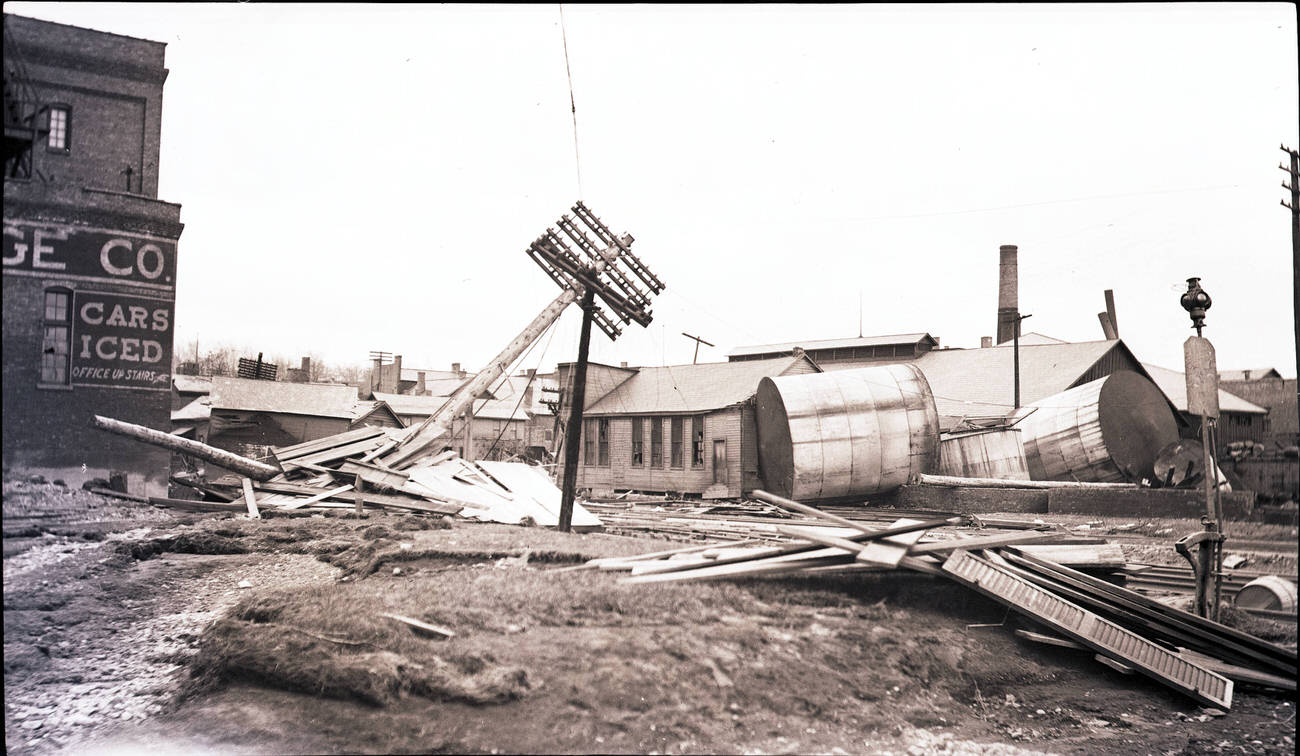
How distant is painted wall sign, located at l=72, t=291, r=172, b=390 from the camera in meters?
3.54

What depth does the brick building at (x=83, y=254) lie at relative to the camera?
348 centimetres

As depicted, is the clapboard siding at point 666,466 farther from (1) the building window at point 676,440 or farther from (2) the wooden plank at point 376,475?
(2) the wooden plank at point 376,475

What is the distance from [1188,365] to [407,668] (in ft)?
14.3

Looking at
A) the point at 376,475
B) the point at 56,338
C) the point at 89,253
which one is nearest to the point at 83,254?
the point at 89,253

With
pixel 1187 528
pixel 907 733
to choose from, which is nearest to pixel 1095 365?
pixel 1187 528

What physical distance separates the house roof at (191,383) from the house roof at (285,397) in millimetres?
34

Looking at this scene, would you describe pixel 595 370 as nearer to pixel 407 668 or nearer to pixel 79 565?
pixel 407 668

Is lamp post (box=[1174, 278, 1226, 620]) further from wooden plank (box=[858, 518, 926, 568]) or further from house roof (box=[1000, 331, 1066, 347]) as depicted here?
wooden plank (box=[858, 518, 926, 568])

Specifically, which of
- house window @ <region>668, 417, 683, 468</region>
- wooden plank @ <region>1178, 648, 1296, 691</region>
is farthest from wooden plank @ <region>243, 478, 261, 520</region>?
wooden plank @ <region>1178, 648, 1296, 691</region>

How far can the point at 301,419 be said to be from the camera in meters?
3.93

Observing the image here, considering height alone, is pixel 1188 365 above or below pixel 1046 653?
above

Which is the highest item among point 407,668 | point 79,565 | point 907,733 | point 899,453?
point 899,453

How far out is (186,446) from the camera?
364 centimetres

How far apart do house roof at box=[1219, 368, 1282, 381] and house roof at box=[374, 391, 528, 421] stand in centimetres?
397
